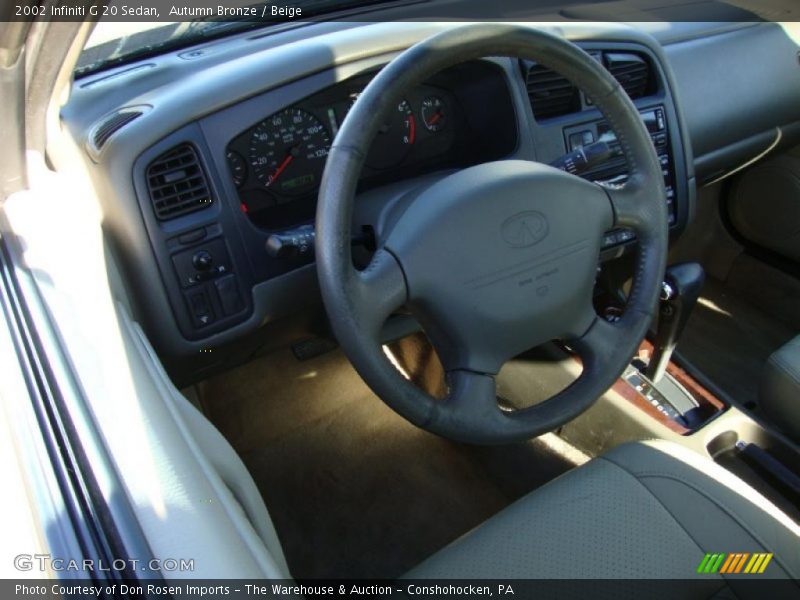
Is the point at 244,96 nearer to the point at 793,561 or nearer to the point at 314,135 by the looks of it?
the point at 314,135

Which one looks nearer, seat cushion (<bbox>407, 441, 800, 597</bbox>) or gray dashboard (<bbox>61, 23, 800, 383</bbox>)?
seat cushion (<bbox>407, 441, 800, 597</bbox>)

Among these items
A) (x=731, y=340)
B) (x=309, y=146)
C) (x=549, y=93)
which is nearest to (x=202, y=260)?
(x=309, y=146)

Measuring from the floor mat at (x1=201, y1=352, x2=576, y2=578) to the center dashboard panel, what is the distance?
730 millimetres

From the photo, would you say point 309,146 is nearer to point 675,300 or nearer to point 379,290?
point 379,290

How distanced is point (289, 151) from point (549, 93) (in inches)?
26.0

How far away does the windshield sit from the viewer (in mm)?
1541

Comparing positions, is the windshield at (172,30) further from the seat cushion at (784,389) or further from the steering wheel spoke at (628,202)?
the seat cushion at (784,389)

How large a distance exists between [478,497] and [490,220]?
39.8 inches

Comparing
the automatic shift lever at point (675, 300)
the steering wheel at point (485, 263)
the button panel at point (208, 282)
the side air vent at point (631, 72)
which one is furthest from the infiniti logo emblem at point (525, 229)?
the side air vent at point (631, 72)

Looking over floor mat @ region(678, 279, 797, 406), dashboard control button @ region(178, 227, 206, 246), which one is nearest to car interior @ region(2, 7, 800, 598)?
dashboard control button @ region(178, 227, 206, 246)

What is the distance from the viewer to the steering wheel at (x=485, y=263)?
1062mm

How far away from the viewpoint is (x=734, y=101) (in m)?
2.16

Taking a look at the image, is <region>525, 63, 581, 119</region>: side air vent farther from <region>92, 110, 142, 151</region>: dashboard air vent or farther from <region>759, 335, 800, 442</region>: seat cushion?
<region>92, 110, 142, 151</region>: dashboard air vent

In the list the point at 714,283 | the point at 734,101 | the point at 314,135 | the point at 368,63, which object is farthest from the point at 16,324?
the point at 714,283
